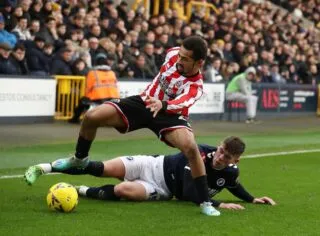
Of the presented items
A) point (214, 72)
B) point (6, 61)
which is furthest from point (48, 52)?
point (214, 72)

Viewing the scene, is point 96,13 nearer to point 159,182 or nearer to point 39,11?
point 39,11

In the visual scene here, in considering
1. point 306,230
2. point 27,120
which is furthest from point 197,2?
point 306,230

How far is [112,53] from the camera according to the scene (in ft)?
77.1

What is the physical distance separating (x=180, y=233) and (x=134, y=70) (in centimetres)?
1639

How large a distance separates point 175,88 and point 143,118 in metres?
0.49

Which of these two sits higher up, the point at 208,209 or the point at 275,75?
the point at 275,75

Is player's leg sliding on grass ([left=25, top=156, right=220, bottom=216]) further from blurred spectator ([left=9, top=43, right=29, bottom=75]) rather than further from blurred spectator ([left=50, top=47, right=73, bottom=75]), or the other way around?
blurred spectator ([left=50, top=47, right=73, bottom=75])

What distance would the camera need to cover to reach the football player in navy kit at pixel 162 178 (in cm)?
958

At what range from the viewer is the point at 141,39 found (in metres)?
26.0

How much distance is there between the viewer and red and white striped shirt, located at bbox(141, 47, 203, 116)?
9688 mm

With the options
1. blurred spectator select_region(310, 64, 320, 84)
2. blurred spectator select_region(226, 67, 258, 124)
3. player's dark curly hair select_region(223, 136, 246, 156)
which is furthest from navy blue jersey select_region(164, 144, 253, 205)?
blurred spectator select_region(310, 64, 320, 84)

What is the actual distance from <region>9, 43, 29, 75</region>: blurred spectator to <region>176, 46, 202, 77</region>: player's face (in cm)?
1142

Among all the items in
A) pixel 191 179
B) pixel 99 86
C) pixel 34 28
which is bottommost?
pixel 191 179

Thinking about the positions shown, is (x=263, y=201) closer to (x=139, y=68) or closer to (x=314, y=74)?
(x=139, y=68)
